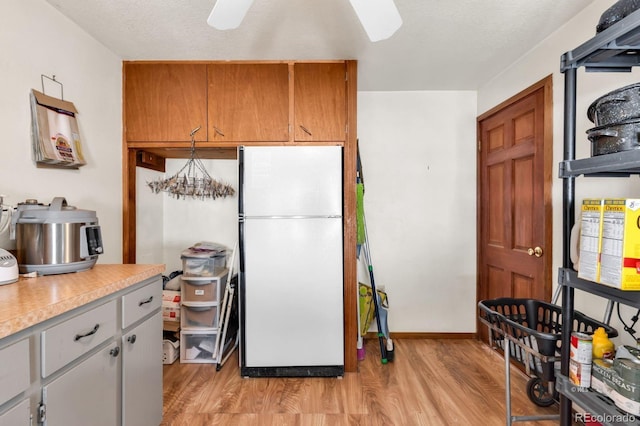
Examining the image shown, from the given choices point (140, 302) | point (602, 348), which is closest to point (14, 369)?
point (140, 302)

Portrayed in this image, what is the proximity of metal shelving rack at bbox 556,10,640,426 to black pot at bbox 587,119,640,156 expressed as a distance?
0.19ft

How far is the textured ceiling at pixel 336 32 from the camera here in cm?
180

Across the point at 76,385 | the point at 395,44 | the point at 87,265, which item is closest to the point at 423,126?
the point at 395,44

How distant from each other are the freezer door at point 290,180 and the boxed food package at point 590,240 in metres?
1.45

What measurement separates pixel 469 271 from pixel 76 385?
295 cm

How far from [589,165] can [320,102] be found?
1776 millimetres

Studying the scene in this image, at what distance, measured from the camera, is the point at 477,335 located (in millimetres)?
3037

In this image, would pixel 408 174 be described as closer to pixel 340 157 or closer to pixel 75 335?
pixel 340 157

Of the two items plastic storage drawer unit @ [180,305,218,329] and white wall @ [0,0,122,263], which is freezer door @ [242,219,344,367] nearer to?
plastic storage drawer unit @ [180,305,218,329]

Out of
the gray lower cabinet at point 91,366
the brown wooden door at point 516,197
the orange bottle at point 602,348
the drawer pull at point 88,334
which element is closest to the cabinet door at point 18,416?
the gray lower cabinet at point 91,366

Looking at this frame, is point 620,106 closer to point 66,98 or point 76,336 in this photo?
point 76,336

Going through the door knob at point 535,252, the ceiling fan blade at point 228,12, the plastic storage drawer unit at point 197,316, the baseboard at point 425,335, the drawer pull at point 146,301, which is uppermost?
the ceiling fan blade at point 228,12

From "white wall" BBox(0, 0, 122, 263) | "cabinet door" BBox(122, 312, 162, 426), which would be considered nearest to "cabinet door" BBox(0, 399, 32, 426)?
"cabinet door" BBox(122, 312, 162, 426)

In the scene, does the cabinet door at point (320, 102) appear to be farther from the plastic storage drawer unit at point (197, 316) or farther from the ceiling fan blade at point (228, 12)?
the plastic storage drawer unit at point (197, 316)
